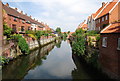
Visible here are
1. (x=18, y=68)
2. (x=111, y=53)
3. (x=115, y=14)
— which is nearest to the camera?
(x=111, y=53)

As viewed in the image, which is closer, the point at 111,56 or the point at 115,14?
the point at 111,56

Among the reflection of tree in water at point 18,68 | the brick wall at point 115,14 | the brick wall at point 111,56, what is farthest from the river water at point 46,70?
the brick wall at point 115,14

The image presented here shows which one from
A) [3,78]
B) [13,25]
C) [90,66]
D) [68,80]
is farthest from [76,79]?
[13,25]

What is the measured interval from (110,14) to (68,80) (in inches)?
766

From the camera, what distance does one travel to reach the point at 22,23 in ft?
103

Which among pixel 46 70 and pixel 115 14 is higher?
pixel 115 14

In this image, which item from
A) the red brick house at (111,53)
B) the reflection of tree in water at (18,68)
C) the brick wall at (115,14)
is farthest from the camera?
the brick wall at (115,14)

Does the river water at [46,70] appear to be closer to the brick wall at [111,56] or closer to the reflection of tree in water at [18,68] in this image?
the reflection of tree in water at [18,68]

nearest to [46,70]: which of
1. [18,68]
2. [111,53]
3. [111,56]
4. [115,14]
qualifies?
[18,68]

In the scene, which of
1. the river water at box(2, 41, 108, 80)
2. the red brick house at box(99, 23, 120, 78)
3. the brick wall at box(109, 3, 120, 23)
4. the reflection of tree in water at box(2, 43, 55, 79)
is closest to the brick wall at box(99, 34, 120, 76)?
the red brick house at box(99, 23, 120, 78)

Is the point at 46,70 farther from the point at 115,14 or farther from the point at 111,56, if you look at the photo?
the point at 115,14

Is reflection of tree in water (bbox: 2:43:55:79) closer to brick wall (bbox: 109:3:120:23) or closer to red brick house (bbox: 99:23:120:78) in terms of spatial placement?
red brick house (bbox: 99:23:120:78)

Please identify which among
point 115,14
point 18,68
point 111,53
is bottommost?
point 18,68

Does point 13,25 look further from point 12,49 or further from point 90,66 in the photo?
point 90,66
